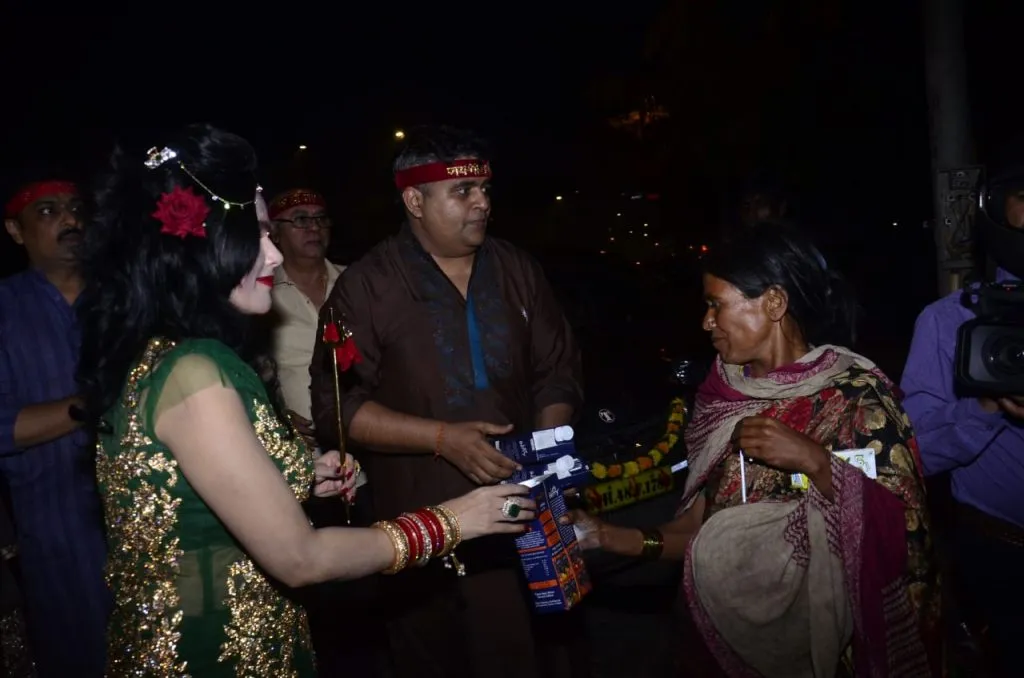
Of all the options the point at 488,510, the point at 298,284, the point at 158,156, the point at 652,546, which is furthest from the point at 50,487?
the point at 652,546

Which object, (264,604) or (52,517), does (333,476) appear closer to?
(264,604)

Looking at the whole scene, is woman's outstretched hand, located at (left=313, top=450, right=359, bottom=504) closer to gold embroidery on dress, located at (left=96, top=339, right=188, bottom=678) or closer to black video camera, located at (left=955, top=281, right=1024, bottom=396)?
gold embroidery on dress, located at (left=96, top=339, right=188, bottom=678)

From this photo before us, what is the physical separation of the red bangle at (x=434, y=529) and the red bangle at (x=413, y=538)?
0.11ft

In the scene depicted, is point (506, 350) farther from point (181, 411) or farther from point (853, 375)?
point (181, 411)

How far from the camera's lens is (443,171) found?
3.38m

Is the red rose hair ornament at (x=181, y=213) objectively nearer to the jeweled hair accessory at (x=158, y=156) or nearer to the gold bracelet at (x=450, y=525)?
the jeweled hair accessory at (x=158, y=156)

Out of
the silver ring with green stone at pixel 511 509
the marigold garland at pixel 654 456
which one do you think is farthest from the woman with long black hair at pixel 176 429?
the marigold garland at pixel 654 456

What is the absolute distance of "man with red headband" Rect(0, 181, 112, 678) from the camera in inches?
133

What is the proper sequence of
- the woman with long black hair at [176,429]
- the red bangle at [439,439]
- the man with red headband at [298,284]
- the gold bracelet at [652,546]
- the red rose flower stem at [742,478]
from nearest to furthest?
the woman with long black hair at [176,429] < the red rose flower stem at [742,478] < the gold bracelet at [652,546] < the red bangle at [439,439] < the man with red headband at [298,284]

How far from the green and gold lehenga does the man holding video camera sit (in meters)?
2.09

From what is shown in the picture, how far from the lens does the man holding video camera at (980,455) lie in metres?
2.71

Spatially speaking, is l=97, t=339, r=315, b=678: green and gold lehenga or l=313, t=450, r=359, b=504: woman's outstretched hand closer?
l=97, t=339, r=315, b=678: green and gold lehenga

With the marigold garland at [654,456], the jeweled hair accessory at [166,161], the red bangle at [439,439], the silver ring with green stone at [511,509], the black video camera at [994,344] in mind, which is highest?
the jeweled hair accessory at [166,161]

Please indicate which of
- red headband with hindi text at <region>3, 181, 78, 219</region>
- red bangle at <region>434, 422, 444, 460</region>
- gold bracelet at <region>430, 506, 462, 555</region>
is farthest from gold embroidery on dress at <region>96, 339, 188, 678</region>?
red headband with hindi text at <region>3, 181, 78, 219</region>
